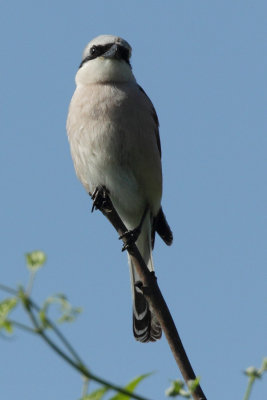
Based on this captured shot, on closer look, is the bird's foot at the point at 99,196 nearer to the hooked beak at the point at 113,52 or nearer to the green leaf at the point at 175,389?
the hooked beak at the point at 113,52

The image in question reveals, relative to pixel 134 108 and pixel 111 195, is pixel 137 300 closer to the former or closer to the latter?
pixel 111 195

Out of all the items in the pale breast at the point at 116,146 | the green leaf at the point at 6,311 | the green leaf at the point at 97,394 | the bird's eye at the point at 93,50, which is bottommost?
the green leaf at the point at 97,394

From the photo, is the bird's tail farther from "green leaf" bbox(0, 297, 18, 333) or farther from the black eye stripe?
"green leaf" bbox(0, 297, 18, 333)

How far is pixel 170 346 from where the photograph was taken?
174 cm

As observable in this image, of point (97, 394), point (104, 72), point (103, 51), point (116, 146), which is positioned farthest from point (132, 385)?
point (103, 51)

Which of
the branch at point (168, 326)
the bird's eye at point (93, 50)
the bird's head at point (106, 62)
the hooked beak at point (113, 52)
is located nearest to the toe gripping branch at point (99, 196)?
the bird's head at point (106, 62)

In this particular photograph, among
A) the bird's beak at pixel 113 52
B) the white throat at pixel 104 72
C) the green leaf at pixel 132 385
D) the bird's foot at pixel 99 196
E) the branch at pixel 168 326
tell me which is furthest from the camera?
the bird's beak at pixel 113 52

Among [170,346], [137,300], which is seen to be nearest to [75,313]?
[170,346]

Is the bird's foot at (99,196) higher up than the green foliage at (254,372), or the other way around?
the bird's foot at (99,196)

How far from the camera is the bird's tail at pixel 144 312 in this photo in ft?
14.6

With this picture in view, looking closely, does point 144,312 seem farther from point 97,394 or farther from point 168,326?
point 97,394

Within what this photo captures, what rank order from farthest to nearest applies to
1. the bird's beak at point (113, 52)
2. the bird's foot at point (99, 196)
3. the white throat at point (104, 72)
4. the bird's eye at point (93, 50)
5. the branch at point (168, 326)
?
the bird's eye at point (93, 50)
the bird's beak at point (113, 52)
the white throat at point (104, 72)
the bird's foot at point (99, 196)
the branch at point (168, 326)

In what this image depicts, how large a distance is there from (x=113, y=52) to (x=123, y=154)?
1291mm

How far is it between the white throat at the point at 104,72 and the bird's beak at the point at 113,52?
0.06 m
